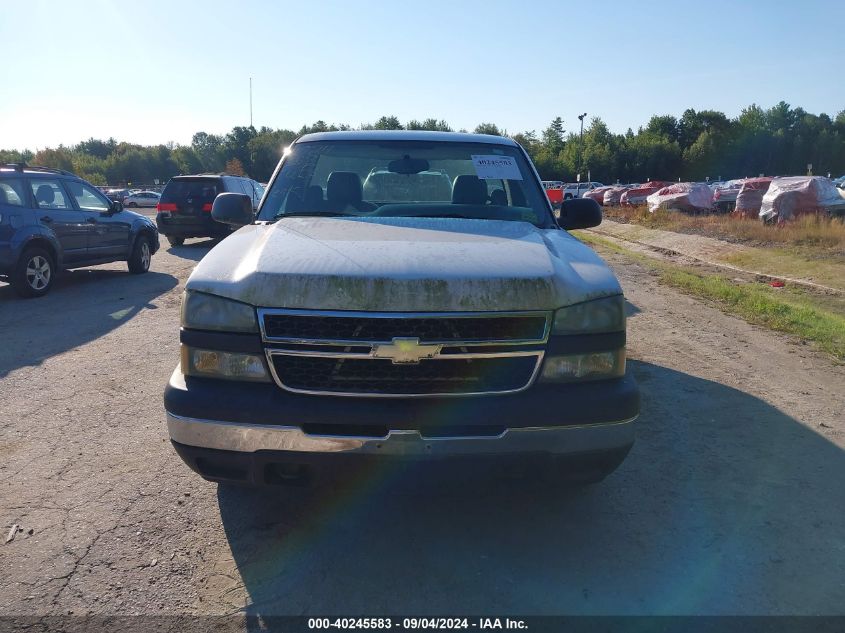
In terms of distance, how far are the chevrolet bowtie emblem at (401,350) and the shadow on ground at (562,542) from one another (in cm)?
47

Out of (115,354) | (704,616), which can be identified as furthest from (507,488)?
(115,354)

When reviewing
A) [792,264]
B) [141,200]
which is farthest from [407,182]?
[141,200]

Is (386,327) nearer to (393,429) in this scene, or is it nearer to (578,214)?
(393,429)

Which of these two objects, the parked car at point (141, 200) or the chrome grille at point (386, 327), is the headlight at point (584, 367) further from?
the parked car at point (141, 200)

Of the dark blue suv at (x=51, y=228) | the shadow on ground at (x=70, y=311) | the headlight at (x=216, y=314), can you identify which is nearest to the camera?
the headlight at (x=216, y=314)

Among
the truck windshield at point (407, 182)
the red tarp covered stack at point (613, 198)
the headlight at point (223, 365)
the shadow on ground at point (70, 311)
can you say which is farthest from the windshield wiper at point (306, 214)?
the red tarp covered stack at point (613, 198)

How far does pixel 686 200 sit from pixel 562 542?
91.8 ft

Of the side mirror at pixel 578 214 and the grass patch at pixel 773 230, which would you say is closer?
the side mirror at pixel 578 214

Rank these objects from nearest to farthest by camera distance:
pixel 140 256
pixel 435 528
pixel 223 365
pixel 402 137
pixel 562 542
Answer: pixel 223 365, pixel 562 542, pixel 435 528, pixel 402 137, pixel 140 256

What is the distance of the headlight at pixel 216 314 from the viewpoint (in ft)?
9.03

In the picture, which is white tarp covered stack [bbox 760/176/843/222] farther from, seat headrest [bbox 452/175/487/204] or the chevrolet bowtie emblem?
the chevrolet bowtie emblem

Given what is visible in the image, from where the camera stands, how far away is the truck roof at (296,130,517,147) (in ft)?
15.1

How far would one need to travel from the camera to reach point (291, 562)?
2949mm

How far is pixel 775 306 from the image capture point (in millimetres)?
8641
